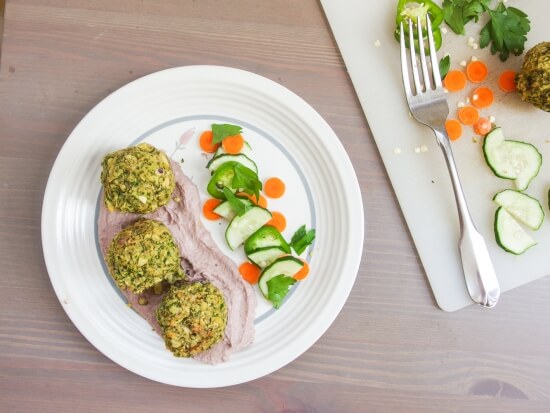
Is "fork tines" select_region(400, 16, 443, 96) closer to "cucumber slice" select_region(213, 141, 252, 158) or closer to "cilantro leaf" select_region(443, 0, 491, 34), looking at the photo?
"cilantro leaf" select_region(443, 0, 491, 34)

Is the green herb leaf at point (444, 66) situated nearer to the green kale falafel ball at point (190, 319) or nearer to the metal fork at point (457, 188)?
the metal fork at point (457, 188)

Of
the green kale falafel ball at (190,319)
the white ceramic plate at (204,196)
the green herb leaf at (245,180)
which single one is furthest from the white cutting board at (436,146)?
the green kale falafel ball at (190,319)

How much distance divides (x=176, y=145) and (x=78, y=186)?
42cm

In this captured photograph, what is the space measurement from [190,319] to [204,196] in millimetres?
549

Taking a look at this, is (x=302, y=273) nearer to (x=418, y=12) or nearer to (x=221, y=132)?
(x=221, y=132)

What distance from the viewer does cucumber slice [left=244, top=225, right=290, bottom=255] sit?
86.4 inches

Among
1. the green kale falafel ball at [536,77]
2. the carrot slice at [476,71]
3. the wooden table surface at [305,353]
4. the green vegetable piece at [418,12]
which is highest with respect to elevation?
the green vegetable piece at [418,12]

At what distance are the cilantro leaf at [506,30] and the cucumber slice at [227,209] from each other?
123cm

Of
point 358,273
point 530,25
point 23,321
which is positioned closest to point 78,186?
point 23,321

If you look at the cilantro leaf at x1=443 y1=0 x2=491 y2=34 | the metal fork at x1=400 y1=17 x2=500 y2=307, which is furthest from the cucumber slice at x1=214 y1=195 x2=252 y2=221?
the cilantro leaf at x1=443 y1=0 x2=491 y2=34

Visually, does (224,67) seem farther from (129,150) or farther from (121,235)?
(121,235)

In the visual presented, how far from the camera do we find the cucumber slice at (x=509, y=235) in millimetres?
2354

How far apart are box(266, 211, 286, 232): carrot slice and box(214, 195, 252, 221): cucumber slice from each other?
4.6 inches

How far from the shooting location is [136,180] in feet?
6.30
